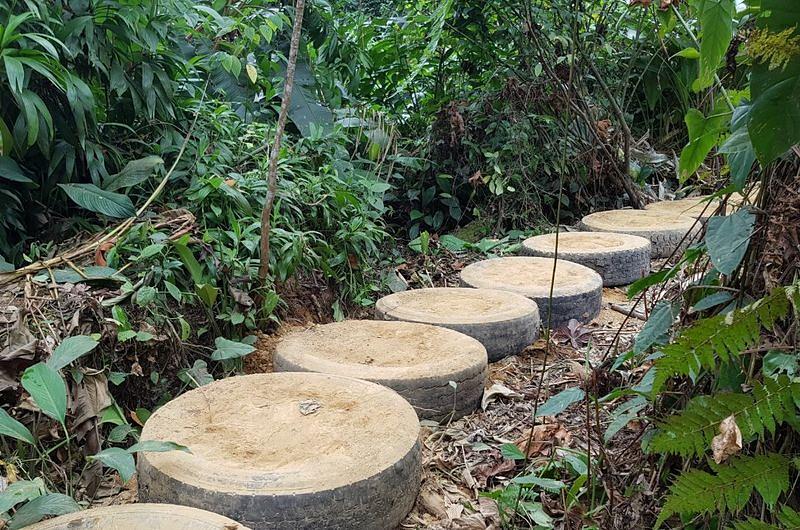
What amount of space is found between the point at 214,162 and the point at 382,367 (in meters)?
1.61

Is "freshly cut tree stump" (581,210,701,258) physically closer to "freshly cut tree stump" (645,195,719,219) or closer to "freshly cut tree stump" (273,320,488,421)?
"freshly cut tree stump" (645,195,719,219)

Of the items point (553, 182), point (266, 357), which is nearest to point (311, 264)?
point (266, 357)

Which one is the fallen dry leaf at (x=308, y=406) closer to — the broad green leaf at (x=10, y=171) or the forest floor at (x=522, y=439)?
the forest floor at (x=522, y=439)

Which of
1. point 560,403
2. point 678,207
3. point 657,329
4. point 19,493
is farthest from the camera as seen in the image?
point 678,207

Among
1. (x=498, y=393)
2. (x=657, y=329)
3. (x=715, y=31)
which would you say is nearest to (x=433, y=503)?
(x=498, y=393)

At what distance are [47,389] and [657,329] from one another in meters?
1.55

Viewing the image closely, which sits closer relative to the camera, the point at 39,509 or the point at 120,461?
the point at 39,509

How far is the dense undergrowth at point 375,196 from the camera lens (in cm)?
142

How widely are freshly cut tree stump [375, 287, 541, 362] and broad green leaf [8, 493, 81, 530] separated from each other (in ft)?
6.07

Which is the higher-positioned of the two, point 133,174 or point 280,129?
point 280,129

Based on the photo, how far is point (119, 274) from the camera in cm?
288

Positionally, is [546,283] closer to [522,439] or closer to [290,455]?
[522,439]

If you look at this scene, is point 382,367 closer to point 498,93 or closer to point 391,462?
point 391,462

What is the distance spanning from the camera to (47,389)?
1.90 metres
